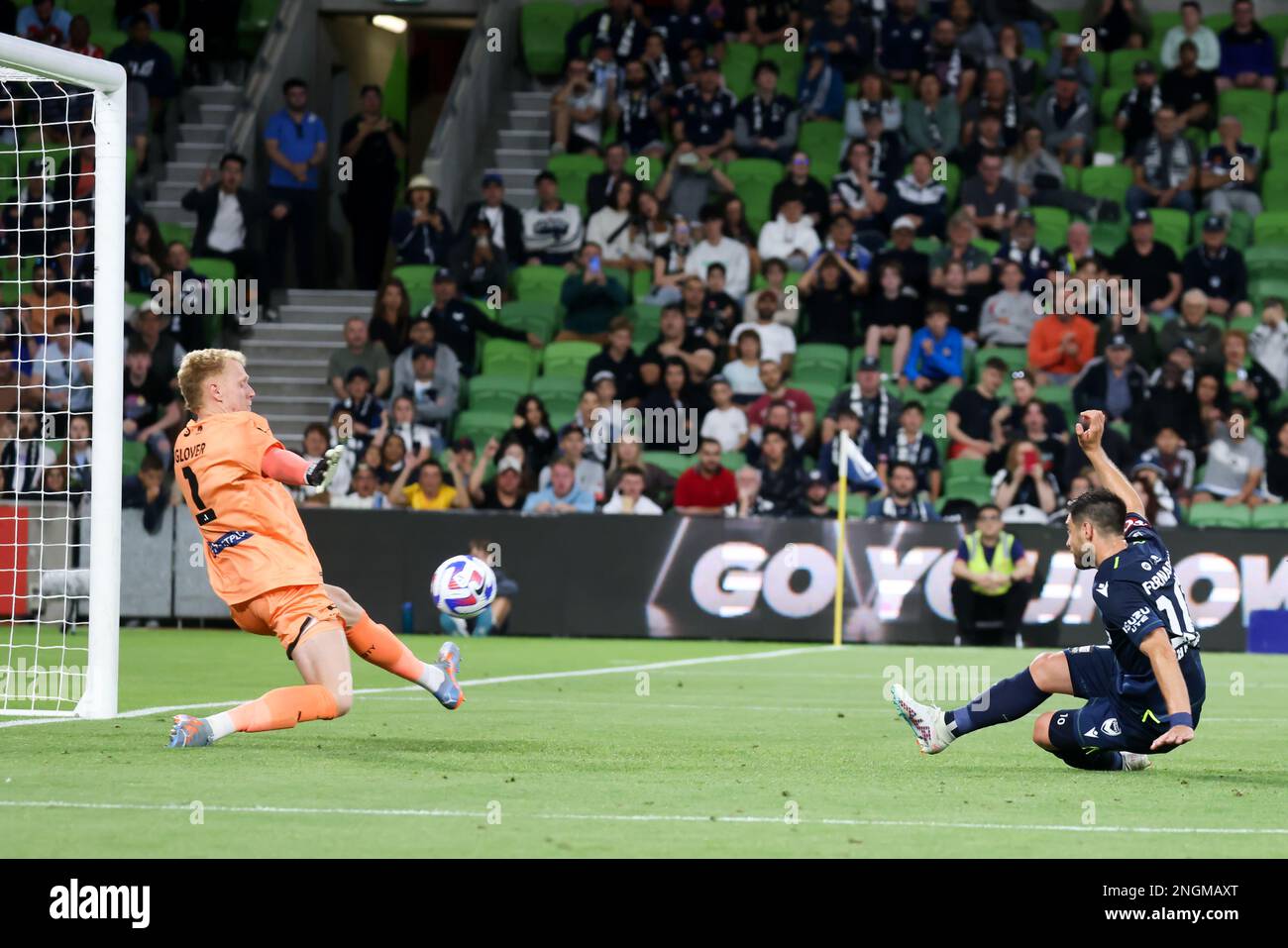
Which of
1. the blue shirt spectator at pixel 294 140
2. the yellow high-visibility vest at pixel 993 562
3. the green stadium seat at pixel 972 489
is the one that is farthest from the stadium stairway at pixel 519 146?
the yellow high-visibility vest at pixel 993 562

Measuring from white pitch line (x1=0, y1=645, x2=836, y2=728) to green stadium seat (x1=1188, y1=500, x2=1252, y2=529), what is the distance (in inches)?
147

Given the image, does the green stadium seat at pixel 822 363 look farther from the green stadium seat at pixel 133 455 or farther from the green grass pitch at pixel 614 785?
the green grass pitch at pixel 614 785

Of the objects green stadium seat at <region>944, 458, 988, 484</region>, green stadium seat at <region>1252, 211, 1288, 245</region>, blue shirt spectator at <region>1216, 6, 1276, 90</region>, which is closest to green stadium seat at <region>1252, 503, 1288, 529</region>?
green stadium seat at <region>944, 458, 988, 484</region>

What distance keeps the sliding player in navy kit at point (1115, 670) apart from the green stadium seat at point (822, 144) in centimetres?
1455

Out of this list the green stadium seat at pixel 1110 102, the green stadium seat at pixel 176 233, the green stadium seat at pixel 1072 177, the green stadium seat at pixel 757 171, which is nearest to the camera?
the green stadium seat at pixel 1072 177

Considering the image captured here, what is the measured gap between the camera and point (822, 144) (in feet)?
75.6

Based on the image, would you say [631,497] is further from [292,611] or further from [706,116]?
[292,611]

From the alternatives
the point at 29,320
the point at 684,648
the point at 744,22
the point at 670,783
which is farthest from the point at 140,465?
the point at 670,783

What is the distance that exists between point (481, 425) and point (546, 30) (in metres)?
7.22

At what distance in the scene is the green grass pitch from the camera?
20.2 feet

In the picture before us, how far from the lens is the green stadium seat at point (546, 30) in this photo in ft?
83.0

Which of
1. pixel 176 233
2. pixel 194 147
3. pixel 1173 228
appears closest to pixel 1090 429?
pixel 1173 228

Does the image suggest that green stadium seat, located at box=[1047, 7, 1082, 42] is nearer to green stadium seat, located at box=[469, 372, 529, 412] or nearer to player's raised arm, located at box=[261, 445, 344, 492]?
green stadium seat, located at box=[469, 372, 529, 412]

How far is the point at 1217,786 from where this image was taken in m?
8.01
